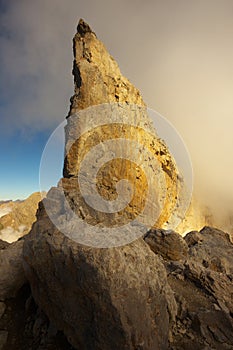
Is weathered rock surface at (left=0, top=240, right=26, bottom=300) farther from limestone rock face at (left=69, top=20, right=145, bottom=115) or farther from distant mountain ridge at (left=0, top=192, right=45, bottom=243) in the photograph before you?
distant mountain ridge at (left=0, top=192, right=45, bottom=243)

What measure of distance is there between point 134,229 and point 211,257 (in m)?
11.2

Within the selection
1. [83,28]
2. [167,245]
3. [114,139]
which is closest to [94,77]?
[114,139]

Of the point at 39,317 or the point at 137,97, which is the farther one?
the point at 137,97

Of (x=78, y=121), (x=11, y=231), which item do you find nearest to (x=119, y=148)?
(x=78, y=121)

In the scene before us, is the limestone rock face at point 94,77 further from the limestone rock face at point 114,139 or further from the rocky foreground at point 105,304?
the rocky foreground at point 105,304

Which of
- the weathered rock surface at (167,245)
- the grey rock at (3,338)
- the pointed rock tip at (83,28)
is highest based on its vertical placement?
the pointed rock tip at (83,28)

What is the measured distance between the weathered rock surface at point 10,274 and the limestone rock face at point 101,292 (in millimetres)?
3588

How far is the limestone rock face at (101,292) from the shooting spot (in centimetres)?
707

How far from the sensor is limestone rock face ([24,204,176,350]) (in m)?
7.07

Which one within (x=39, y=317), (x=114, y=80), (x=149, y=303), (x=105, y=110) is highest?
(x=114, y=80)

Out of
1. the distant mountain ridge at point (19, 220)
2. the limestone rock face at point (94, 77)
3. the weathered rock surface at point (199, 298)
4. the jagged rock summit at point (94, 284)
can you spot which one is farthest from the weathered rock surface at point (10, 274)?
the distant mountain ridge at point (19, 220)

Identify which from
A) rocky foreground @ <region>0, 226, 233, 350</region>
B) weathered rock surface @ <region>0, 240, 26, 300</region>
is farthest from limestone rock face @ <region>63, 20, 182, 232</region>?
rocky foreground @ <region>0, 226, 233, 350</region>

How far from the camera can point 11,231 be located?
14250cm

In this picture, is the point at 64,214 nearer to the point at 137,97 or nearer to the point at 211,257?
the point at 211,257
